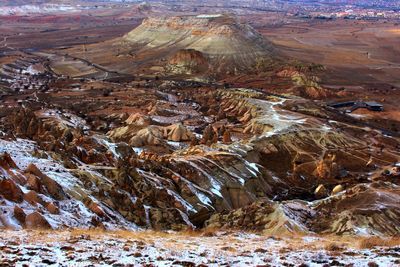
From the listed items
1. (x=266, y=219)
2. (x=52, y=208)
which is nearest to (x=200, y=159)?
(x=266, y=219)

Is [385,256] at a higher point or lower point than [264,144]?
higher

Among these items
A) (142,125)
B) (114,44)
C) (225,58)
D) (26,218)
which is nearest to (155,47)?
(114,44)

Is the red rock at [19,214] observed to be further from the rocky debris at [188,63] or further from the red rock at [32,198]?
the rocky debris at [188,63]

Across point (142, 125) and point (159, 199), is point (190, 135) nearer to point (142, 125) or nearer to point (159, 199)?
point (142, 125)

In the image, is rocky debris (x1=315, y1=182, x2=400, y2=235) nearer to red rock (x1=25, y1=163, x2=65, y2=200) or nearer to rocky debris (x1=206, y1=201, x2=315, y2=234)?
rocky debris (x1=206, y1=201, x2=315, y2=234)

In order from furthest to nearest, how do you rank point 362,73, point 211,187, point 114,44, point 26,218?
Result: point 114,44 < point 362,73 < point 211,187 < point 26,218

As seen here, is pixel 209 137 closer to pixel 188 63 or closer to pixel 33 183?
pixel 33 183
